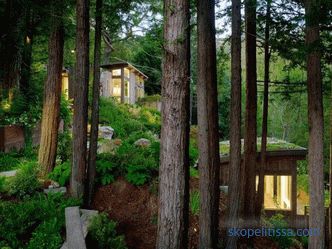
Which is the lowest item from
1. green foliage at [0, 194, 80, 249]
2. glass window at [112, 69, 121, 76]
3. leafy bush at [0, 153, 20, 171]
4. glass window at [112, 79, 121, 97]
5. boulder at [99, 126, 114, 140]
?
green foliage at [0, 194, 80, 249]

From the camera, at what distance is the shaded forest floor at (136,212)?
21.6 ft

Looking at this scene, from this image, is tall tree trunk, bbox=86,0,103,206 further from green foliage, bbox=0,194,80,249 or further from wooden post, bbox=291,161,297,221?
wooden post, bbox=291,161,297,221

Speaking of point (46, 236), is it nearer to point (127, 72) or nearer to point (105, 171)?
point (105, 171)

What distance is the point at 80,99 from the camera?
284 inches

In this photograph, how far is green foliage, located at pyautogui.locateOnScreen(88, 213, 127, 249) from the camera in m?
5.58

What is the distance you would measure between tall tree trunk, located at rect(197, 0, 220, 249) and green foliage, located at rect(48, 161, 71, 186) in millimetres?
3504

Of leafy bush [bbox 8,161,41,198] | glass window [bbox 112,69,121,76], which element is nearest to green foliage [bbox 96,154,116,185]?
leafy bush [bbox 8,161,41,198]

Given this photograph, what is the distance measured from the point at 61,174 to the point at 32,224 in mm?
2401

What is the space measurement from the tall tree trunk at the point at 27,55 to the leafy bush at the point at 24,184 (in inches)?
296

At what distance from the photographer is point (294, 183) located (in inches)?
557

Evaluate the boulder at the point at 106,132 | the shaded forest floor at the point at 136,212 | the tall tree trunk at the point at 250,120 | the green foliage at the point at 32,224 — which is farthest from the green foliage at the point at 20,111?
the tall tree trunk at the point at 250,120

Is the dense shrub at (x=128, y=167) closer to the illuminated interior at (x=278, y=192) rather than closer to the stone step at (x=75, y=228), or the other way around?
the stone step at (x=75, y=228)

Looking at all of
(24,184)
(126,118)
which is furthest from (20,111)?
(126,118)

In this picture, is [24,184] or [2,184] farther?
[2,184]
